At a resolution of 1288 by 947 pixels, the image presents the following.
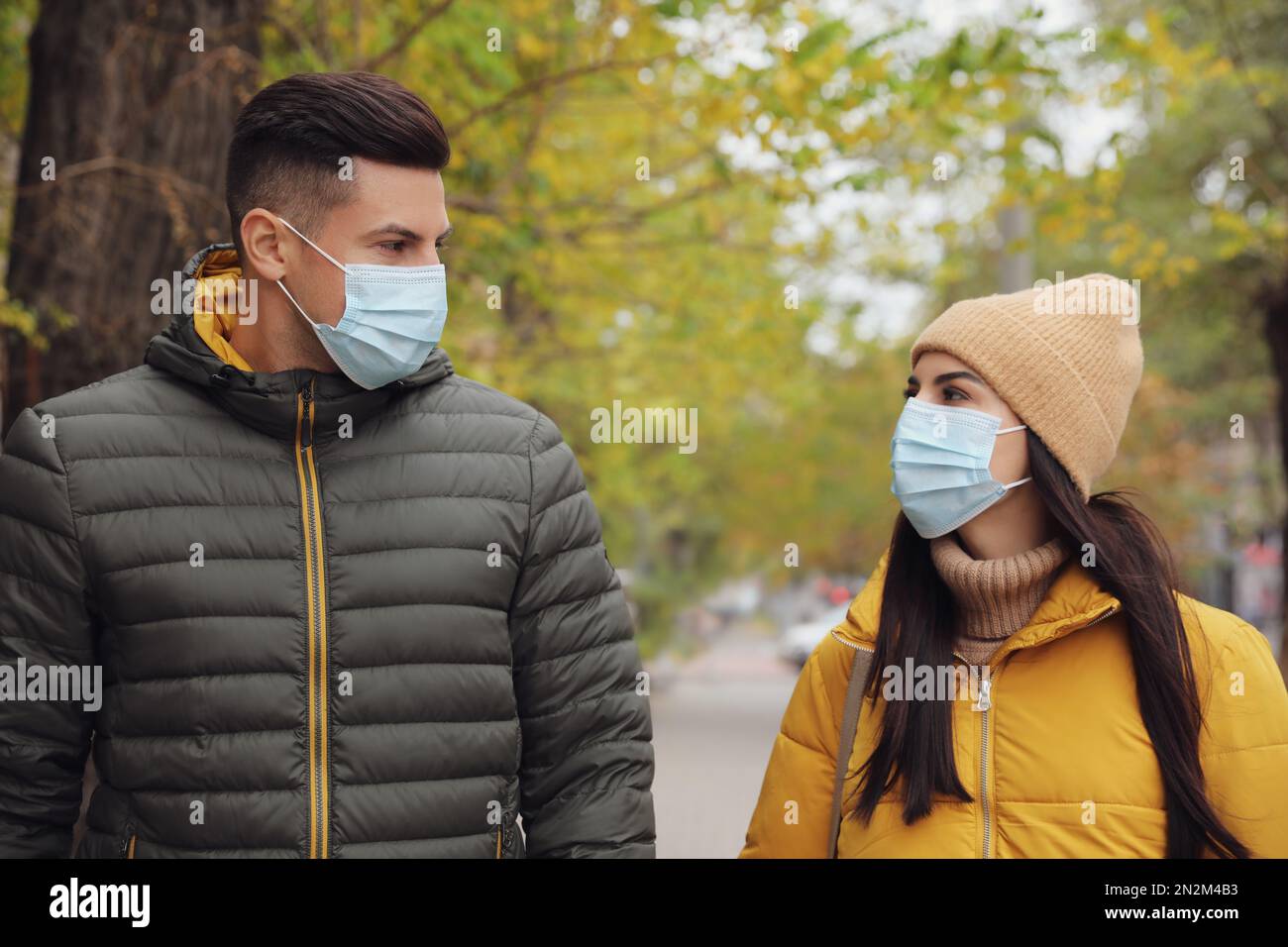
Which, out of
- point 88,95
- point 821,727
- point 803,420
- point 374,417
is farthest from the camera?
point 803,420

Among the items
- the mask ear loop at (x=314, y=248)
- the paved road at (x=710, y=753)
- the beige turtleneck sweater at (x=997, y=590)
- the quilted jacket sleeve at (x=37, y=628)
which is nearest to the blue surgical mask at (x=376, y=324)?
the mask ear loop at (x=314, y=248)

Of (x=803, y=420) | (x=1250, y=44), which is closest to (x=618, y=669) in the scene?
(x=1250, y=44)

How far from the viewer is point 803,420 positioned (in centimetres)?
2611

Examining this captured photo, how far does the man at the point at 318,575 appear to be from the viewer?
248 cm

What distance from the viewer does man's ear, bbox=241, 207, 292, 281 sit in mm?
2754

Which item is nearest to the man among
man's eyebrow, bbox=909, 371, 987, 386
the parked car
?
man's eyebrow, bbox=909, 371, 987, 386

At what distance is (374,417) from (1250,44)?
14.3 m

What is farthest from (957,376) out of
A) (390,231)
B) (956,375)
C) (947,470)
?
(390,231)

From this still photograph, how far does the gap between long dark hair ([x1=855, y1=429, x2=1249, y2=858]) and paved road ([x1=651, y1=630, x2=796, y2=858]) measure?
502 centimetres

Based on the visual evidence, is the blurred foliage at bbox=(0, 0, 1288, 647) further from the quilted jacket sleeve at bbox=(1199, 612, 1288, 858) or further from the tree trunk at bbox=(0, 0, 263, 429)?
the quilted jacket sleeve at bbox=(1199, 612, 1288, 858)

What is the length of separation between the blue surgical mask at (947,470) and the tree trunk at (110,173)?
284 cm

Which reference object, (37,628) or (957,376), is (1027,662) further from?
(37,628)

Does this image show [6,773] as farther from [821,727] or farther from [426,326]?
[821,727]

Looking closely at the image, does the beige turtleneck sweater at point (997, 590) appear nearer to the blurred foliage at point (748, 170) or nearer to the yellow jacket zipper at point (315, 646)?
the yellow jacket zipper at point (315, 646)
